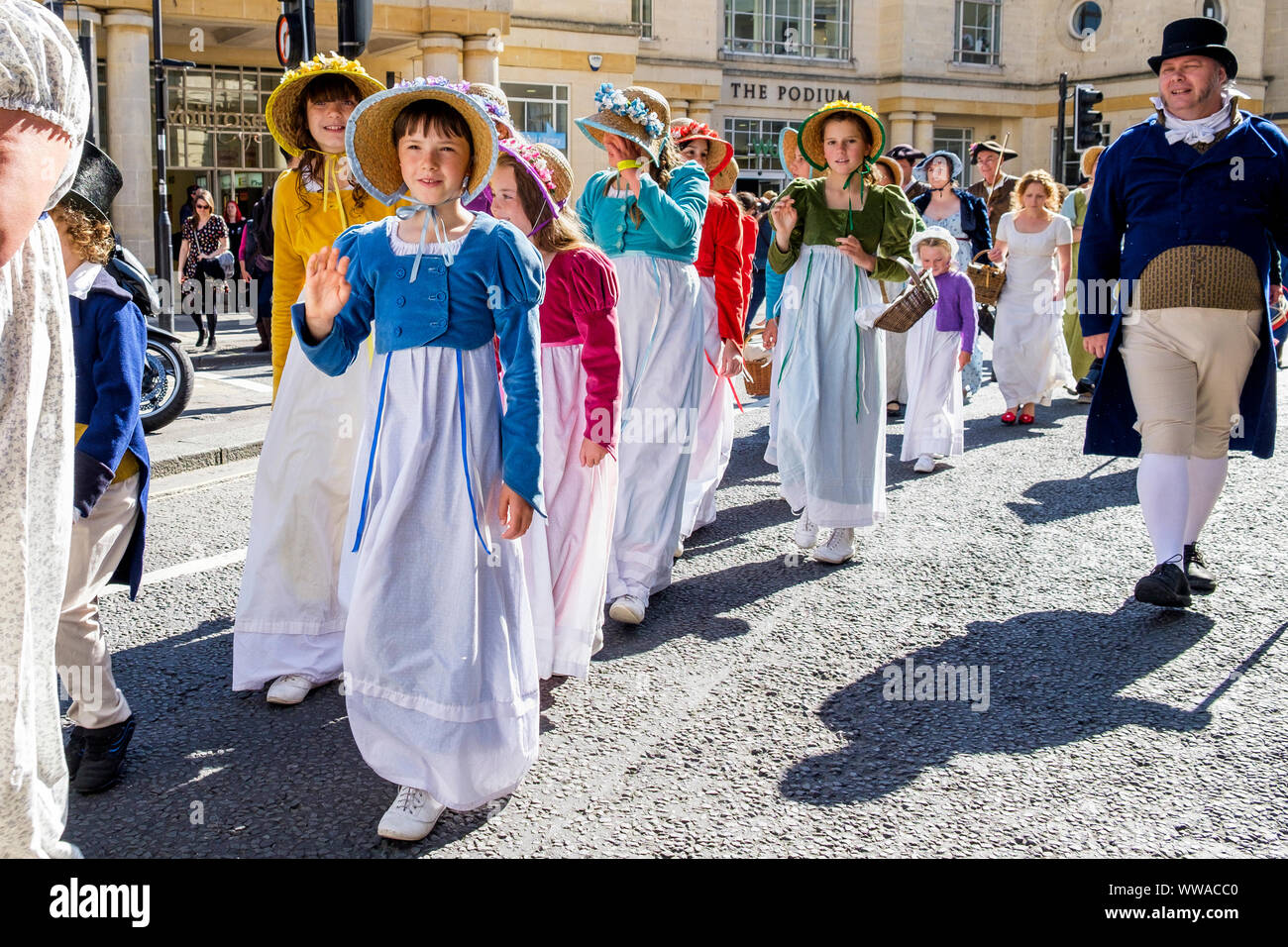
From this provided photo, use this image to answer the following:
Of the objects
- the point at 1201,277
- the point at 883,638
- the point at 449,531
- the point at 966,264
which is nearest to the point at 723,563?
the point at 883,638

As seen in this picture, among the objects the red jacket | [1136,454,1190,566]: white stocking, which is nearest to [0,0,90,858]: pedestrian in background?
[1136,454,1190,566]: white stocking

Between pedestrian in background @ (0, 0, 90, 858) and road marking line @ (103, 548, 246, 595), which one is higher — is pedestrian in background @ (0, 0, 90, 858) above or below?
above

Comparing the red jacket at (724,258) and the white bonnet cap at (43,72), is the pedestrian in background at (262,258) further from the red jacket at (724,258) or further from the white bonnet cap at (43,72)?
the white bonnet cap at (43,72)

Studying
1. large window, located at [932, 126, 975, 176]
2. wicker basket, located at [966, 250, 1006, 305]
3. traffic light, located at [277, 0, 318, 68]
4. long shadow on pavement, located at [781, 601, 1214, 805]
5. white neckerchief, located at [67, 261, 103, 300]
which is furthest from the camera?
large window, located at [932, 126, 975, 176]

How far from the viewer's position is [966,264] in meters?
10.8

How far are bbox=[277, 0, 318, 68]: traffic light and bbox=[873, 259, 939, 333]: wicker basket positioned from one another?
18.9 ft

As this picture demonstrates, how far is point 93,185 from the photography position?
141 inches

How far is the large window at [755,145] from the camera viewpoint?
3662 cm

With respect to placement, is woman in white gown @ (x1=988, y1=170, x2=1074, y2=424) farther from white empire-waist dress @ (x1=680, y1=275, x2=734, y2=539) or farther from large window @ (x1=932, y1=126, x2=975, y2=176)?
large window @ (x1=932, y1=126, x2=975, y2=176)

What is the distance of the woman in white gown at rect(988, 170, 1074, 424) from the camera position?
10.3 meters

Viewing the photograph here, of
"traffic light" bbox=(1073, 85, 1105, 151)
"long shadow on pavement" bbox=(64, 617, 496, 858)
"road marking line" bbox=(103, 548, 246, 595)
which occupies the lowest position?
"long shadow on pavement" bbox=(64, 617, 496, 858)

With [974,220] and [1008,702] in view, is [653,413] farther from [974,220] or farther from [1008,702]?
[974,220]

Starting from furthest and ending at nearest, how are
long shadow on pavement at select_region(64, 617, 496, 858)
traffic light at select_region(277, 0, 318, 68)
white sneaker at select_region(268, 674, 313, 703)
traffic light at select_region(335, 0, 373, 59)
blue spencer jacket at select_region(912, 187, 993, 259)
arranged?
1. blue spencer jacket at select_region(912, 187, 993, 259)
2. traffic light at select_region(277, 0, 318, 68)
3. traffic light at select_region(335, 0, 373, 59)
4. white sneaker at select_region(268, 674, 313, 703)
5. long shadow on pavement at select_region(64, 617, 496, 858)
